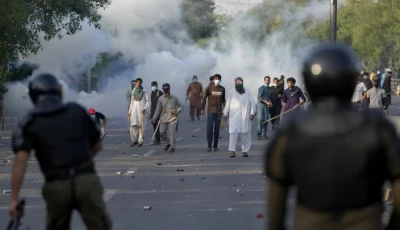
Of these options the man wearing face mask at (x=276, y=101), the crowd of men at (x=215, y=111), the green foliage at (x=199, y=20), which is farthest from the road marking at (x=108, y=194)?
the green foliage at (x=199, y=20)

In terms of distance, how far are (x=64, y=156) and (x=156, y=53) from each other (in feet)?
152

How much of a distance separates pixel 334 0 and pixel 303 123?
18.4m

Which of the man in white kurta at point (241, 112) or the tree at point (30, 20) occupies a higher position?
the tree at point (30, 20)

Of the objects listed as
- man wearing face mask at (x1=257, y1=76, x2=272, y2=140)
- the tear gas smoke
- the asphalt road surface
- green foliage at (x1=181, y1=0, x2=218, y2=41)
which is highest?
green foliage at (x1=181, y1=0, x2=218, y2=41)

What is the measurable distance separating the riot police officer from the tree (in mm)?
18793

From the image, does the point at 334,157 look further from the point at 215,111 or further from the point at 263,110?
the point at 263,110

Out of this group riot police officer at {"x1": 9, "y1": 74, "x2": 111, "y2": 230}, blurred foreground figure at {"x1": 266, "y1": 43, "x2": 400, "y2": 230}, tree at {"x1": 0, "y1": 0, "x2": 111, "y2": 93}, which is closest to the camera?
blurred foreground figure at {"x1": 266, "y1": 43, "x2": 400, "y2": 230}

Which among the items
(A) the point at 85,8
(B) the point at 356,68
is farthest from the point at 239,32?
(B) the point at 356,68

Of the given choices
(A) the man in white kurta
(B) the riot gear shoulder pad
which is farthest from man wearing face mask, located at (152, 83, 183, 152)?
(B) the riot gear shoulder pad

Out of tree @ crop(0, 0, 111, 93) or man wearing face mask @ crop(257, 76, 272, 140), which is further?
man wearing face mask @ crop(257, 76, 272, 140)

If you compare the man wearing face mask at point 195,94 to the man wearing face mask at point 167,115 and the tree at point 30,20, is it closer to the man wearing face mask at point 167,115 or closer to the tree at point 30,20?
the tree at point 30,20

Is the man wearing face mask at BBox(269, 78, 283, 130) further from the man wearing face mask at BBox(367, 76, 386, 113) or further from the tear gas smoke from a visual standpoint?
the tear gas smoke

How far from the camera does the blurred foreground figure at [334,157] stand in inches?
154

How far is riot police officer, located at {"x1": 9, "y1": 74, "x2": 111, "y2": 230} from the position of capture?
236 inches
